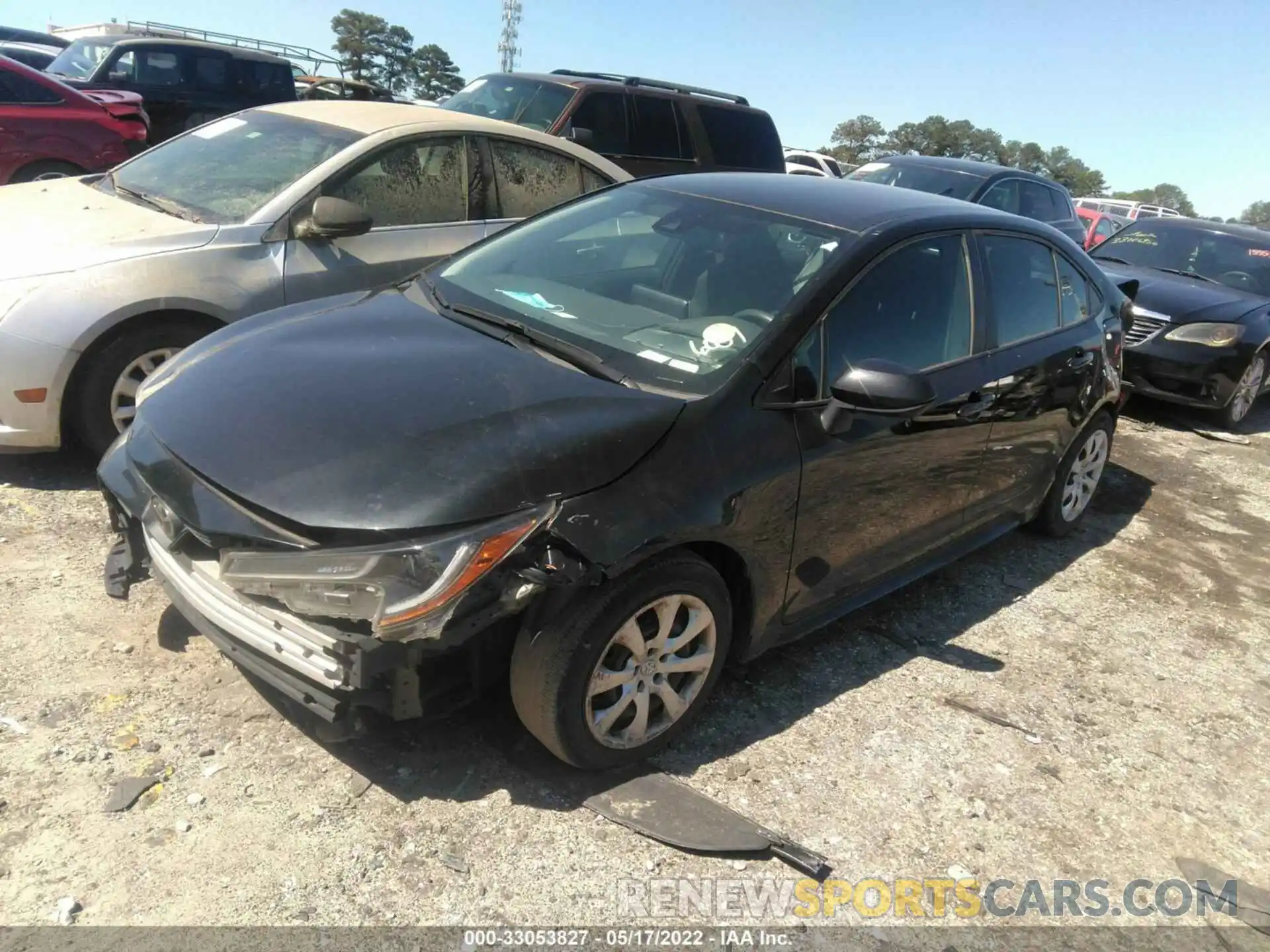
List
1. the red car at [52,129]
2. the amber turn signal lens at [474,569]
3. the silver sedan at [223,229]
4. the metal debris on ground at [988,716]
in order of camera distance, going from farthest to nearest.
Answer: the red car at [52,129] → the silver sedan at [223,229] → the metal debris on ground at [988,716] → the amber turn signal lens at [474,569]

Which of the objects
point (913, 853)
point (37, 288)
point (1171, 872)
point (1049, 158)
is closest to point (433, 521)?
point (913, 853)

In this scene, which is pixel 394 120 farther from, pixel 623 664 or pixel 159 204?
pixel 623 664

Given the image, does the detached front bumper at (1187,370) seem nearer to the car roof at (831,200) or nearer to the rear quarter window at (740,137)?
the rear quarter window at (740,137)

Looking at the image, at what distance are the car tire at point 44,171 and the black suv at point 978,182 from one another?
25.0ft

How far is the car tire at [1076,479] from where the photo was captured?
4781 millimetres

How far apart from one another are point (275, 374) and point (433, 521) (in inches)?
35.2

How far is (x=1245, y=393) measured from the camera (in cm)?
793

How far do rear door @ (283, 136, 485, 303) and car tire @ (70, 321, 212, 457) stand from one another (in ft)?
1.92

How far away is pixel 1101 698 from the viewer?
364 cm

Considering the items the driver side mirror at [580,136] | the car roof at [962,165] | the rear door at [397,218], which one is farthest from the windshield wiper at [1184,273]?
the rear door at [397,218]

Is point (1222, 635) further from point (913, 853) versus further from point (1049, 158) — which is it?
point (1049, 158)

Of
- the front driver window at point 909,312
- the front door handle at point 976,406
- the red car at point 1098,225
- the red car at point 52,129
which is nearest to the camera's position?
the front driver window at point 909,312

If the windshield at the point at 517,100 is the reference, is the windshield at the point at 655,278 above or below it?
below

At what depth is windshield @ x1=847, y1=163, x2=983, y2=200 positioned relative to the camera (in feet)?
32.1
